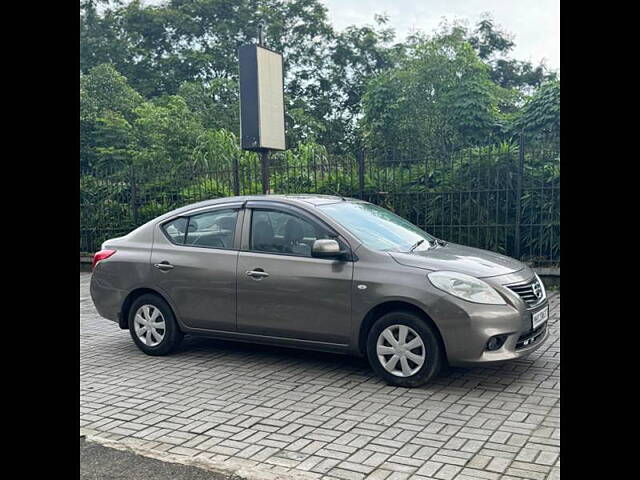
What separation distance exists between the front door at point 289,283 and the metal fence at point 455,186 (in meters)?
4.22

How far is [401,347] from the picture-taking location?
544 cm

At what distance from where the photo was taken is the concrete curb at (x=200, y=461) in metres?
3.79

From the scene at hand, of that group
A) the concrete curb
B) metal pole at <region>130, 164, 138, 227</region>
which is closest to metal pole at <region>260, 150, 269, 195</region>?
metal pole at <region>130, 164, 138, 227</region>

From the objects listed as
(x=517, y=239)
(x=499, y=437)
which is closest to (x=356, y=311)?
(x=499, y=437)

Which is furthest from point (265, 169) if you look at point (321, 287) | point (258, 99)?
point (321, 287)

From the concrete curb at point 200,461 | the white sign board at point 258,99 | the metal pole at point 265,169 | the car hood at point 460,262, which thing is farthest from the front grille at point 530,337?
the metal pole at point 265,169

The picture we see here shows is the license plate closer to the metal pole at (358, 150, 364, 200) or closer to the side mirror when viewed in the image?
the side mirror

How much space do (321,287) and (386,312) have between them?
622 millimetres

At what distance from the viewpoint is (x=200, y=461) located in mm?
4031

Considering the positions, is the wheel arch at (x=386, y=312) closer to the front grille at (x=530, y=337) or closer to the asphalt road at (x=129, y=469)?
the front grille at (x=530, y=337)

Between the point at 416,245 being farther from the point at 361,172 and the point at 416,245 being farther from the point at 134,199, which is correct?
the point at 134,199

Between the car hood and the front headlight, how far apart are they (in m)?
0.07
